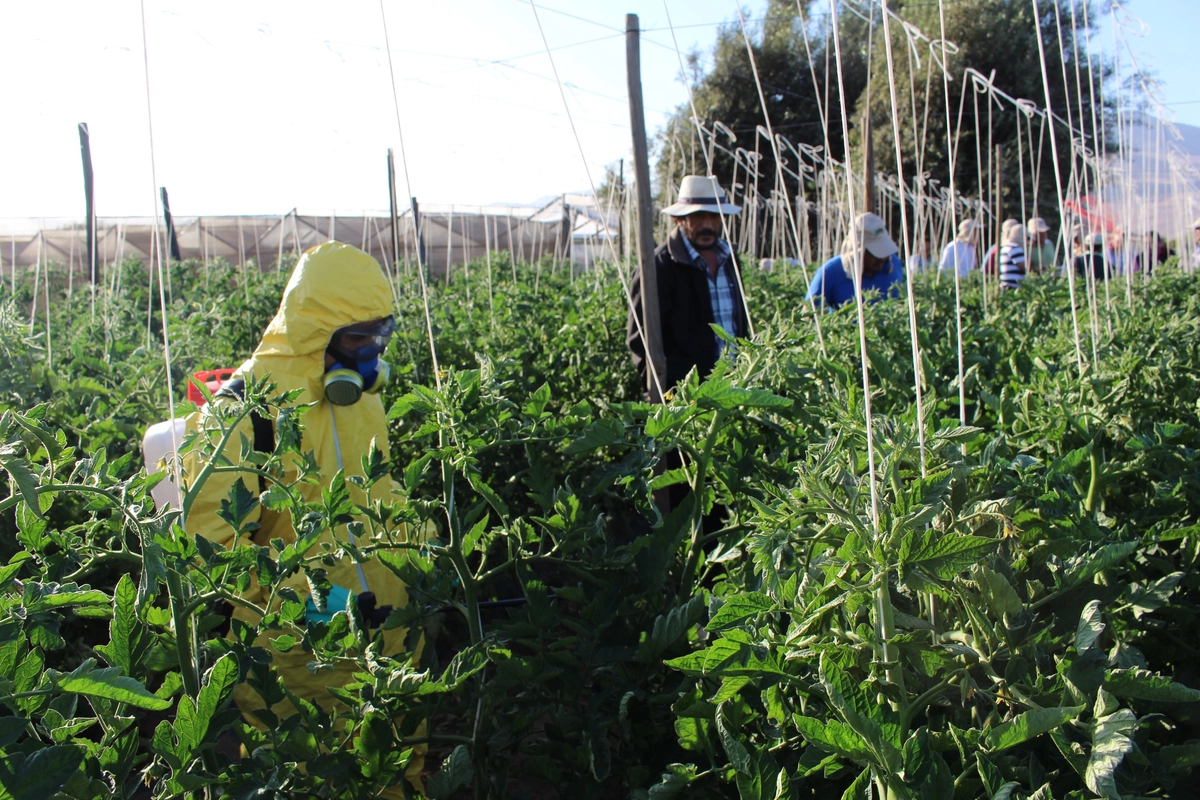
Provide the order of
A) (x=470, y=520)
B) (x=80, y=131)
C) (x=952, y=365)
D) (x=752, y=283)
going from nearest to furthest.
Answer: (x=470, y=520) < (x=952, y=365) < (x=752, y=283) < (x=80, y=131)

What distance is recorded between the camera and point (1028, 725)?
763mm

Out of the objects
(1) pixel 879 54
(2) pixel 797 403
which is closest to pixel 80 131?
(2) pixel 797 403

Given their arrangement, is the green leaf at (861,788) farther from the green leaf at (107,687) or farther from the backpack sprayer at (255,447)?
the backpack sprayer at (255,447)

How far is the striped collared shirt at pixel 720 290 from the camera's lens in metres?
3.80

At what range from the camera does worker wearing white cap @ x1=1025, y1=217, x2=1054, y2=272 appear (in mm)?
7662

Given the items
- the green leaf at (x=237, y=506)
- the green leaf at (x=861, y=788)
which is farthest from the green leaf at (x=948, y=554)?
the green leaf at (x=237, y=506)

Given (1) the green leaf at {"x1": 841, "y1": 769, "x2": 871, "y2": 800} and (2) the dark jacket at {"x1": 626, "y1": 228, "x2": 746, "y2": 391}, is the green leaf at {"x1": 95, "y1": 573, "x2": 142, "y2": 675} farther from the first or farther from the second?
(2) the dark jacket at {"x1": 626, "y1": 228, "x2": 746, "y2": 391}

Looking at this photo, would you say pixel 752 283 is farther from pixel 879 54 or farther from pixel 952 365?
pixel 879 54

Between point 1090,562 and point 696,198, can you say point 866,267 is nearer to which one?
point 696,198

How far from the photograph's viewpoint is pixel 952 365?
8.00 feet

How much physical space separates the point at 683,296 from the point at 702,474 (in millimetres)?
2465

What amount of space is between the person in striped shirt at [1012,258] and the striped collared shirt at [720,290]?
4.05 meters

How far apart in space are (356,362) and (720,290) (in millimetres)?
2139

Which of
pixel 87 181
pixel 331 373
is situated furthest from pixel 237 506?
pixel 87 181
